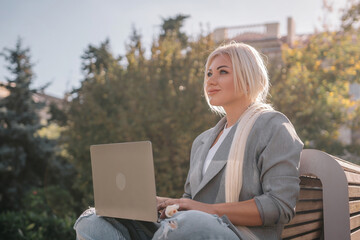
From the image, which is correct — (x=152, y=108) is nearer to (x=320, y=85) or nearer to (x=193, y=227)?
(x=320, y=85)

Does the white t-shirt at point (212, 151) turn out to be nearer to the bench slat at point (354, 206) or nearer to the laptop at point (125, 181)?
the laptop at point (125, 181)

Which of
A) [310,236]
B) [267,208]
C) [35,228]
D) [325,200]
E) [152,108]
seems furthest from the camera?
[152,108]

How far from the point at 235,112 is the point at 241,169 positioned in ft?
1.49

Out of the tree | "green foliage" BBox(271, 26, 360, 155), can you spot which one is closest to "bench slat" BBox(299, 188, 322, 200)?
"green foliage" BBox(271, 26, 360, 155)

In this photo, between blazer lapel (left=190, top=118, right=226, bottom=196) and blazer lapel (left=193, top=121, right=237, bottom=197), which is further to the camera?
blazer lapel (left=190, top=118, right=226, bottom=196)

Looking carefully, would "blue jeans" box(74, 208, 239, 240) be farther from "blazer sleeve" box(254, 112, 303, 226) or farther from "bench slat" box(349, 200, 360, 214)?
"bench slat" box(349, 200, 360, 214)

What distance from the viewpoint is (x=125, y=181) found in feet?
6.56

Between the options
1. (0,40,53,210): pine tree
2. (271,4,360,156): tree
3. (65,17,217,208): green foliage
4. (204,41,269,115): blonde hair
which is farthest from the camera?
(0,40,53,210): pine tree

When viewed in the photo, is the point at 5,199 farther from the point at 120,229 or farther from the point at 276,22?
the point at 276,22

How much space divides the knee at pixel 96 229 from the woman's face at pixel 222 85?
34.5 inches

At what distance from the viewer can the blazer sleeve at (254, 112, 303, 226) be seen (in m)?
1.91

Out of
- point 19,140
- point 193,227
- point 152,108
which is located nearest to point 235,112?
point 193,227

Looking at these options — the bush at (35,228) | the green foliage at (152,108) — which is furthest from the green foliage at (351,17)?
the bush at (35,228)

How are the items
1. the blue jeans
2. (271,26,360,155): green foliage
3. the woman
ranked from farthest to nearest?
1. (271,26,360,155): green foliage
2. the woman
3. the blue jeans
